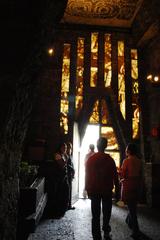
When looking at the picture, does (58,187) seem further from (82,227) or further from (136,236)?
(136,236)

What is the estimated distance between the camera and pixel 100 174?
3.52 meters

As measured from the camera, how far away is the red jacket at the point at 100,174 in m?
3.48

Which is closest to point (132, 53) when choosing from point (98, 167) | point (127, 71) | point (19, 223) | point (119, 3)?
point (127, 71)

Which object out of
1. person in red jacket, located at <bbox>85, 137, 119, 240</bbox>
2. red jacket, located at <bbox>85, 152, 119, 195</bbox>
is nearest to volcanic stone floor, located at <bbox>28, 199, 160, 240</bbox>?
person in red jacket, located at <bbox>85, 137, 119, 240</bbox>

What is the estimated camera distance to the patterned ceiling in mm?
9852

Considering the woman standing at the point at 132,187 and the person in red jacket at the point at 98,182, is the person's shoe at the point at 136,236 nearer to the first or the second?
the woman standing at the point at 132,187

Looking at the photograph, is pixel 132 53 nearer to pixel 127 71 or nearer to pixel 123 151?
pixel 127 71

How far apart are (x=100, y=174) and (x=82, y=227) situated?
7.11 feet

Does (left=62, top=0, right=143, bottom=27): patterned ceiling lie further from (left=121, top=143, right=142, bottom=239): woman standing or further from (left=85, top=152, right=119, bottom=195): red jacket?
(left=85, top=152, right=119, bottom=195): red jacket

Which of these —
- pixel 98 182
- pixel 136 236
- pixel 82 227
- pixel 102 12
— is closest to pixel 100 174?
pixel 98 182

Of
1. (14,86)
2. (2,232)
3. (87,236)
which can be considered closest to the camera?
(14,86)

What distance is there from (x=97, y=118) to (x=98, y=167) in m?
6.92

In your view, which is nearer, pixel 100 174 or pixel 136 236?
pixel 100 174

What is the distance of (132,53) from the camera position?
1095 cm
